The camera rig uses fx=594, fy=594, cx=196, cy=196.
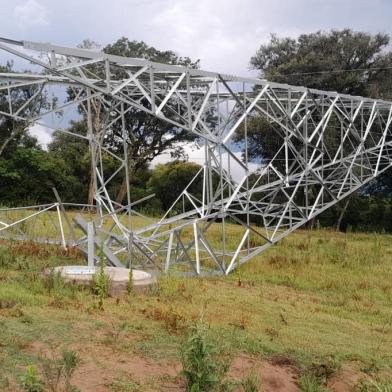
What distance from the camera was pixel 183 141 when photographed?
3269cm

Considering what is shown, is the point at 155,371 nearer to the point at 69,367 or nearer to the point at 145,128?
the point at 69,367

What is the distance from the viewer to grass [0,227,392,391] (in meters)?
5.54

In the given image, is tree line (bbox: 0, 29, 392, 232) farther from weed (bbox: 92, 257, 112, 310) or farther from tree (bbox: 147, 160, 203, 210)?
weed (bbox: 92, 257, 112, 310)

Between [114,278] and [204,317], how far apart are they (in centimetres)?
183

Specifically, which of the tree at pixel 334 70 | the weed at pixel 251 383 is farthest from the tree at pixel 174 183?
the weed at pixel 251 383

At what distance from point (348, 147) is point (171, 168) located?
1097 cm

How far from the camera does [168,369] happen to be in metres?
5.17

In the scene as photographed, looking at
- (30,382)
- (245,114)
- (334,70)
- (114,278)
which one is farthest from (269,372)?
(334,70)

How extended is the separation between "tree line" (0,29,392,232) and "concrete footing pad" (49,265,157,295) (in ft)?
49.4

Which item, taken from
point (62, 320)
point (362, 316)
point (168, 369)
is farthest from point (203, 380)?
point (362, 316)

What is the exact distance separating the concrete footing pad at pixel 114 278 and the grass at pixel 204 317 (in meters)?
0.19

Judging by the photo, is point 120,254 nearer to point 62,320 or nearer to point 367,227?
point 62,320

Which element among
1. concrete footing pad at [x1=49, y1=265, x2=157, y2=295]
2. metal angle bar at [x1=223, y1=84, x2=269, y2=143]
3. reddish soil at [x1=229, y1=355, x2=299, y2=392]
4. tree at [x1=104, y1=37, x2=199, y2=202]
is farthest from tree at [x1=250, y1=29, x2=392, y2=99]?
reddish soil at [x1=229, y1=355, x2=299, y2=392]

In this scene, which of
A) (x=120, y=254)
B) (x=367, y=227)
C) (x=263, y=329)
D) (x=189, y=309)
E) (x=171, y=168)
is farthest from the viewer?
(x=171, y=168)
